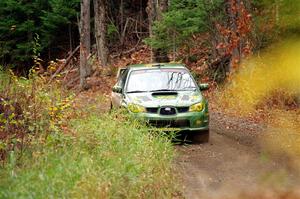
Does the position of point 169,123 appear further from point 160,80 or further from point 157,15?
point 157,15

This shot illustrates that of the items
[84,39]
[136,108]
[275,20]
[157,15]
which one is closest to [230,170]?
[136,108]

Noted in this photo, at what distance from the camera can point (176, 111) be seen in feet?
36.4

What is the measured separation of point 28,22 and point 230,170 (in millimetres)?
25933

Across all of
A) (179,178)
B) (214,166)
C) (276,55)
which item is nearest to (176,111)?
(214,166)

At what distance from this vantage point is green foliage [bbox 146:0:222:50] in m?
19.3

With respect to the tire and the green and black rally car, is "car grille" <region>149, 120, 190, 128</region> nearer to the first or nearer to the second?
the green and black rally car

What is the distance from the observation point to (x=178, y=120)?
11.0 meters

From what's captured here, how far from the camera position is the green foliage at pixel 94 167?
19.6ft

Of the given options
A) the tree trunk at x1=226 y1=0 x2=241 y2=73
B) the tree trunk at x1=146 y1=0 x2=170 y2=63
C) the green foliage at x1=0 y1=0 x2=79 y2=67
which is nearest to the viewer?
the tree trunk at x1=226 y1=0 x2=241 y2=73

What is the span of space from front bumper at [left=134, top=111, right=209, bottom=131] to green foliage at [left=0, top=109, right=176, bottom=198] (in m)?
1.20

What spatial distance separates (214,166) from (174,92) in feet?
8.96

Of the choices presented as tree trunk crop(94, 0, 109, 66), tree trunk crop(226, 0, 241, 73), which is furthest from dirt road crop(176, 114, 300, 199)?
tree trunk crop(94, 0, 109, 66)

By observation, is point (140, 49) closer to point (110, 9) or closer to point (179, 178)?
point (110, 9)

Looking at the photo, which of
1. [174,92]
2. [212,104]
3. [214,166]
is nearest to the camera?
[214,166]
